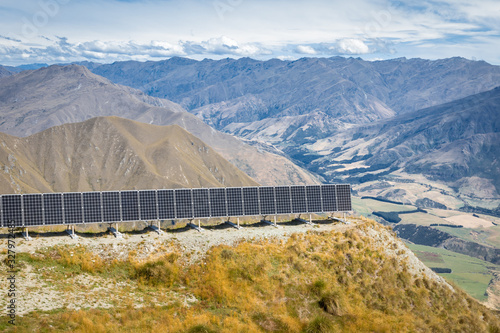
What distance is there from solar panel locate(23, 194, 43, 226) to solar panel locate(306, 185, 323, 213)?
29.0 m

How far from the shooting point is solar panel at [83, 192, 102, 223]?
4438 centimetres

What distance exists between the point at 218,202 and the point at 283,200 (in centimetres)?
801

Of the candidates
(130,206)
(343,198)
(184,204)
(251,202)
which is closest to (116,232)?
(130,206)

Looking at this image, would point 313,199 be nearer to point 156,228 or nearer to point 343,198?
point 343,198

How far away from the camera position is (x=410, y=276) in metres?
44.8

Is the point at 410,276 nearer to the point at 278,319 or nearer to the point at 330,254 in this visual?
the point at 330,254

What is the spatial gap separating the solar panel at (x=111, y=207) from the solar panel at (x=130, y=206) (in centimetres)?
50

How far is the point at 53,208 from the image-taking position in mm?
43781

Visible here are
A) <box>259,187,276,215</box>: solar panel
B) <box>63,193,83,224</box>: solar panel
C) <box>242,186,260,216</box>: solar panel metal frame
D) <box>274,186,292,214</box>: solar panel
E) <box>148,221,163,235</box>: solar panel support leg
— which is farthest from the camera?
<box>274,186,292,214</box>: solar panel

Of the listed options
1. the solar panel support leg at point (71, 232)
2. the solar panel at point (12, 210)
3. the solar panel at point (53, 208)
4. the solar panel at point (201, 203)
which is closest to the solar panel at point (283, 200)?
the solar panel at point (201, 203)

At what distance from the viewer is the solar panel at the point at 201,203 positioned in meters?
48.3

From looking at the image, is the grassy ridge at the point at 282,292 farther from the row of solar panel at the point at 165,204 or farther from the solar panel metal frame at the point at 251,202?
the row of solar panel at the point at 165,204

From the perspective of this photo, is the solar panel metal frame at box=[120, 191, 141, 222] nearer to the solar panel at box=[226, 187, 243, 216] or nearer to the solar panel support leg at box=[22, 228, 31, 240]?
the solar panel support leg at box=[22, 228, 31, 240]

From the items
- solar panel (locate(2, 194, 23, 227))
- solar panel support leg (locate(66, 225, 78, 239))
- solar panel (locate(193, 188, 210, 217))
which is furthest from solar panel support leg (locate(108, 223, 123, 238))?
solar panel (locate(2, 194, 23, 227))
